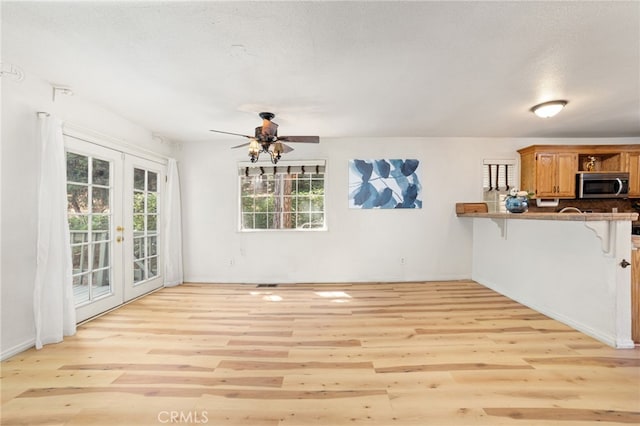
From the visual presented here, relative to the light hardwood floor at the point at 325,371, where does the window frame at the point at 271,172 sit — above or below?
above

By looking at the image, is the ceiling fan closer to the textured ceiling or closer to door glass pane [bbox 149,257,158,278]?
the textured ceiling

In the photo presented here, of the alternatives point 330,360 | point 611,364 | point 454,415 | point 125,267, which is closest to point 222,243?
point 125,267

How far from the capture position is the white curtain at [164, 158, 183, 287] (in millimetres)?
4586

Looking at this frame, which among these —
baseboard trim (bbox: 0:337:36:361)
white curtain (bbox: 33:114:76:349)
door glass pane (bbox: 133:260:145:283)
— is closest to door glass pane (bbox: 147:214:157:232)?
door glass pane (bbox: 133:260:145:283)

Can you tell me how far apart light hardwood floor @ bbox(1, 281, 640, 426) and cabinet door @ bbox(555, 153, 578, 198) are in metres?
2.43

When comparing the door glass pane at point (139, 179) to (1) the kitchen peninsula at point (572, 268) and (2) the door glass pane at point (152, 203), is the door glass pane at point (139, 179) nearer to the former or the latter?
(2) the door glass pane at point (152, 203)

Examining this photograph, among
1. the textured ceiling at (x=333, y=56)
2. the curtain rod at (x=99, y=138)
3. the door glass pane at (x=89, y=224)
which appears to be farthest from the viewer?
the door glass pane at (x=89, y=224)

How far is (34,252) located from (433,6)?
156 inches

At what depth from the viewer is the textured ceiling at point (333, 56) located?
1.76 m

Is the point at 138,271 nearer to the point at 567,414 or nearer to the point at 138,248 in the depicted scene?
the point at 138,248

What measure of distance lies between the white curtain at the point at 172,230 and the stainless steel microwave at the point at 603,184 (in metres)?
6.89

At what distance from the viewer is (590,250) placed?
9.02 feet

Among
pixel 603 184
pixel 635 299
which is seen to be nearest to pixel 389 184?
pixel 635 299

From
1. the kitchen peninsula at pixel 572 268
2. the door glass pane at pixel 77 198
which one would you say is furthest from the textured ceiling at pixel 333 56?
the kitchen peninsula at pixel 572 268
